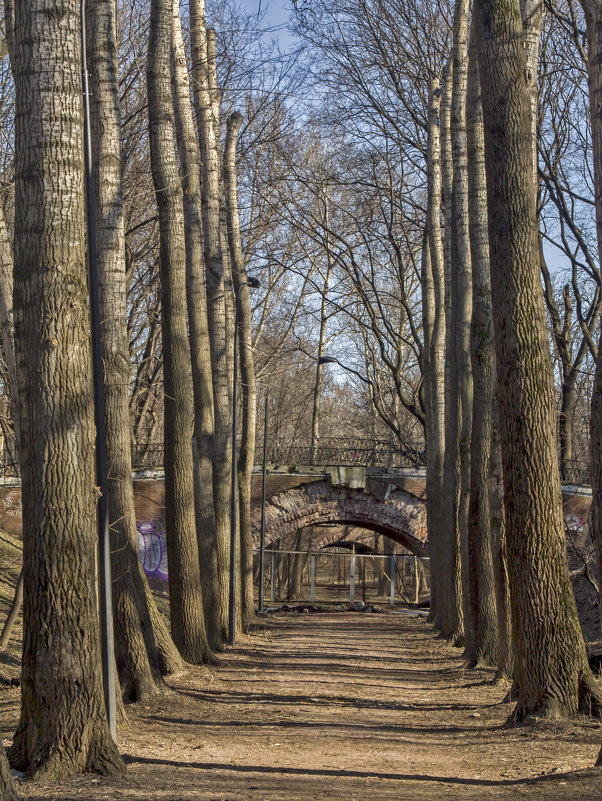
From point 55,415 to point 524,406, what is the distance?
4136 millimetres

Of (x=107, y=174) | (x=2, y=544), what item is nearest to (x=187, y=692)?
(x=107, y=174)

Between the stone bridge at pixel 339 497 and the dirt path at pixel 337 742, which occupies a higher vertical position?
the stone bridge at pixel 339 497

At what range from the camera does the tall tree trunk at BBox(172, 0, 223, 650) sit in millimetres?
14570

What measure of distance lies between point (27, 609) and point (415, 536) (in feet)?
85.2

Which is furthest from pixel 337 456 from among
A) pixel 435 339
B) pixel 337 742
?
pixel 337 742

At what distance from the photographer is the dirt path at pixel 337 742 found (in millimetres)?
6473

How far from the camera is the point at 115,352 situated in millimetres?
10211

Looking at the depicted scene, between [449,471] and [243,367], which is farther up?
[243,367]

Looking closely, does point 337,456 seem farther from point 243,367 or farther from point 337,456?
point 243,367

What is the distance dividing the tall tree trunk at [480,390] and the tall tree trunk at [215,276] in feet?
16.8

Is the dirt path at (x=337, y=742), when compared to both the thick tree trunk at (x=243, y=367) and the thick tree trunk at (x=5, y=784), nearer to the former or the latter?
the thick tree trunk at (x=5, y=784)

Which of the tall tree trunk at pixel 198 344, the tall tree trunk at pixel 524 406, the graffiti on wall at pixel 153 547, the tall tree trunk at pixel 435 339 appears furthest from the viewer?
the graffiti on wall at pixel 153 547

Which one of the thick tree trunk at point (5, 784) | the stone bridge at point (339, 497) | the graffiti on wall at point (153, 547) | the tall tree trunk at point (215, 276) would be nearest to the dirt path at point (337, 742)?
the thick tree trunk at point (5, 784)

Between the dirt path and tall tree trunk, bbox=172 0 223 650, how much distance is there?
1642mm
